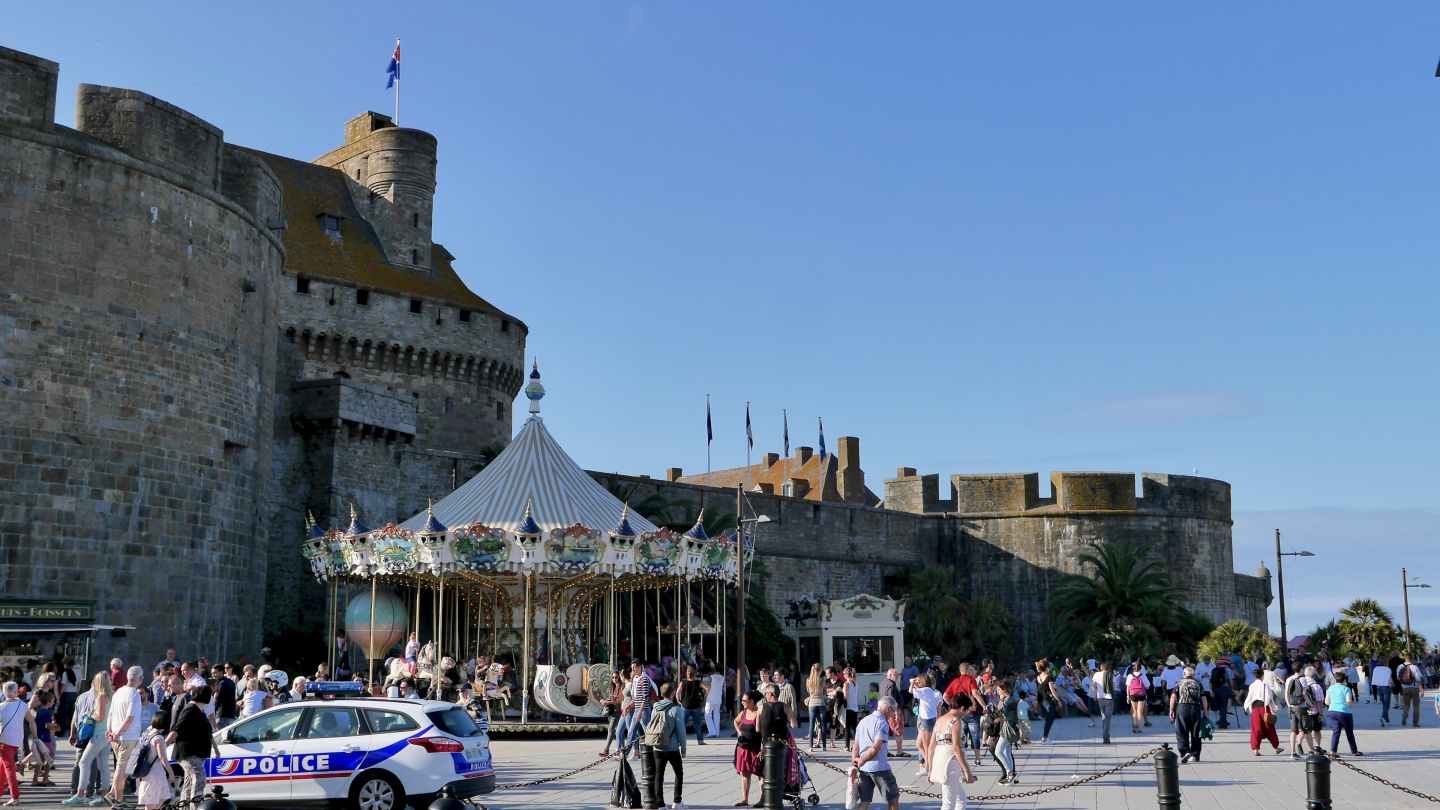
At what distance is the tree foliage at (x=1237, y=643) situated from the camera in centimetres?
3781

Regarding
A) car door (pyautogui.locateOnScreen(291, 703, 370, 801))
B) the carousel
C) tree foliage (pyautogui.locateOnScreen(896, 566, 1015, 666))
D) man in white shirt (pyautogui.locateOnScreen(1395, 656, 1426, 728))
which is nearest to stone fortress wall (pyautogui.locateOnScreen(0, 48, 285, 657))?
the carousel

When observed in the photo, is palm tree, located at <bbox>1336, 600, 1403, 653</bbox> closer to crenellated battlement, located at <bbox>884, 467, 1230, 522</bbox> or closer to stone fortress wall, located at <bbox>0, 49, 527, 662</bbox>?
crenellated battlement, located at <bbox>884, 467, 1230, 522</bbox>

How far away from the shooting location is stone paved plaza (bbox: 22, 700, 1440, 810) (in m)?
12.8

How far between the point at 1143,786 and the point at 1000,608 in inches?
1081

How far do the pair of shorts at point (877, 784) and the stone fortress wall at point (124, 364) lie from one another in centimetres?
1588

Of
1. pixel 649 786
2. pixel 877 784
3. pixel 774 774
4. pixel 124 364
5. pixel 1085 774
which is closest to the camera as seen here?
pixel 774 774

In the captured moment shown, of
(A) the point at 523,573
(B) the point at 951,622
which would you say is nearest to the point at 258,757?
(A) the point at 523,573

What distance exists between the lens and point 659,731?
12336mm

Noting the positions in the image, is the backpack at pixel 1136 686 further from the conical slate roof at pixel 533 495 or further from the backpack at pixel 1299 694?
the conical slate roof at pixel 533 495

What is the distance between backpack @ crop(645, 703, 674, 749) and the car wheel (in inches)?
88.7

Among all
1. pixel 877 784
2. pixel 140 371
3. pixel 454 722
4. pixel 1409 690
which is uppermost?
pixel 140 371

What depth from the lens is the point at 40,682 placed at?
52.7 feet

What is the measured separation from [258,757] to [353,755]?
0.91 m

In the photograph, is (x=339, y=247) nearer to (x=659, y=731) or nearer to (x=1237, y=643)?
(x=1237, y=643)
